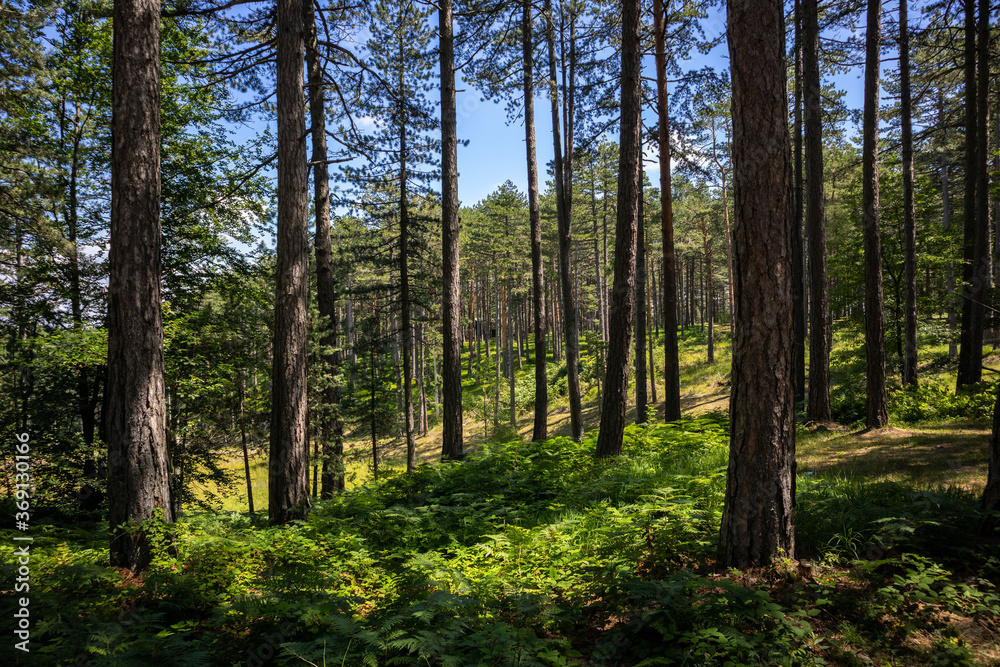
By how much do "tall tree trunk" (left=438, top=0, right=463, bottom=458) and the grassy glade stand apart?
3.80 metres

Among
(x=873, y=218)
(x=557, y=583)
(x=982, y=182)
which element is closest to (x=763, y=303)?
(x=557, y=583)

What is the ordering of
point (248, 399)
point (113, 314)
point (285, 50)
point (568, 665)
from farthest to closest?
point (248, 399), point (285, 50), point (113, 314), point (568, 665)

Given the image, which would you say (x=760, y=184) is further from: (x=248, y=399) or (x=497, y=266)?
(x=497, y=266)

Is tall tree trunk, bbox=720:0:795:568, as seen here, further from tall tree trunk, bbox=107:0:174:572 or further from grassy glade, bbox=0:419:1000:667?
tall tree trunk, bbox=107:0:174:572

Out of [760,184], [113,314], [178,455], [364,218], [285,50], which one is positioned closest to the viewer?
[760,184]

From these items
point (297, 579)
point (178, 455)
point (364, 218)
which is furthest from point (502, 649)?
point (364, 218)

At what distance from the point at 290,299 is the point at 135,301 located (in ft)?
6.18

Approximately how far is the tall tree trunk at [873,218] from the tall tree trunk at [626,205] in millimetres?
5428

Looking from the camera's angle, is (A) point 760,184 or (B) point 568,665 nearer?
(B) point 568,665

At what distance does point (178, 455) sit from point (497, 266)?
22384mm

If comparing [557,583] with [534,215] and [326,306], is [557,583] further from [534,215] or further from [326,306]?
[534,215]

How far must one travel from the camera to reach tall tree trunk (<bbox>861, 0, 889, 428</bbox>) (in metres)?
9.10

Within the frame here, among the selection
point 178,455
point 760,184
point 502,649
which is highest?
point 760,184

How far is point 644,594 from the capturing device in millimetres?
2936
